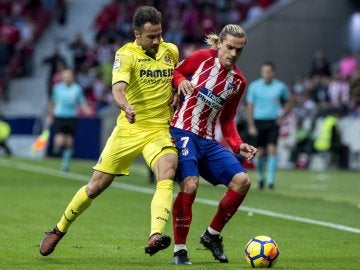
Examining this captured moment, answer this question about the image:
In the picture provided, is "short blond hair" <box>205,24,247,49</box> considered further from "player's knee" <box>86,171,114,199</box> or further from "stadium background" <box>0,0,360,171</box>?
"stadium background" <box>0,0,360,171</box>

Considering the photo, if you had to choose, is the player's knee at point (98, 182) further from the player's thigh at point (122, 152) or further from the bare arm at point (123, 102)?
the bare arm at point (123, 102)

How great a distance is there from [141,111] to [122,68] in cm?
47

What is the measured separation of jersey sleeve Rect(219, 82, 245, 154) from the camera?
10.7 meters

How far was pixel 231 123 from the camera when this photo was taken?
10820mm

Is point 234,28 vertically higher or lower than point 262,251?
higher

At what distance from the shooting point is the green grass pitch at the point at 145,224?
10469 millimetres

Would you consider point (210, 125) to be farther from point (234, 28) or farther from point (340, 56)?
point (340, 56)

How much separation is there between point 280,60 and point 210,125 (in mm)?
22593

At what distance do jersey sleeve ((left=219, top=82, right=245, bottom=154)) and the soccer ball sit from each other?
3.35 ft

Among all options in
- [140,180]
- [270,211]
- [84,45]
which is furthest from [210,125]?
[84,45]

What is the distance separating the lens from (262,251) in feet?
32.4

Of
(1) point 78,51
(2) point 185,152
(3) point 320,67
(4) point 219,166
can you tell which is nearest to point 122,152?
(2) point 185,152

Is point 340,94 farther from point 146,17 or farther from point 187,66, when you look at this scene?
point 146,17

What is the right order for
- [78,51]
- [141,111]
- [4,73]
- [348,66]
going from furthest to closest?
1. [4,73]
2. [78,51]
3. [348,66]
4. [141,111]
